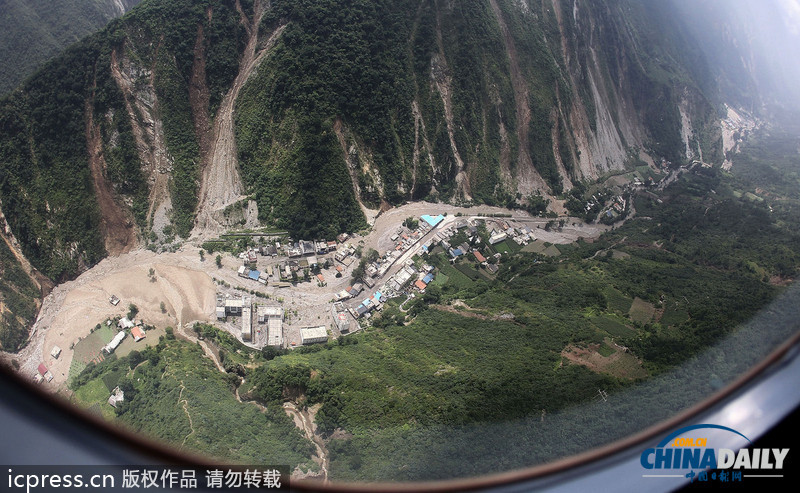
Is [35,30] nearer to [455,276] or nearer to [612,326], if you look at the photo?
[455,276]

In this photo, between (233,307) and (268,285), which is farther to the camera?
(268,285)

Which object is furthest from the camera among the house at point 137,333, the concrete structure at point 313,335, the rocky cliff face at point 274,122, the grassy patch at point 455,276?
the grassy patch at point 455,276

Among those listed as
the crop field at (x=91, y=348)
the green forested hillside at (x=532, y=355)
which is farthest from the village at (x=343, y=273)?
the crop field at (x=91, y=348)

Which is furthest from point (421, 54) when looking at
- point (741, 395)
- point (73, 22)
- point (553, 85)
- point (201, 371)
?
point (73, 22)

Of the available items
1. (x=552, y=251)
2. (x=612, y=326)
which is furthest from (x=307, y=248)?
(x=552, y=251)

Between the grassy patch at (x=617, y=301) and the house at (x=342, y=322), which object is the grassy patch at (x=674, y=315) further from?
the house at (x=342, y=322)
